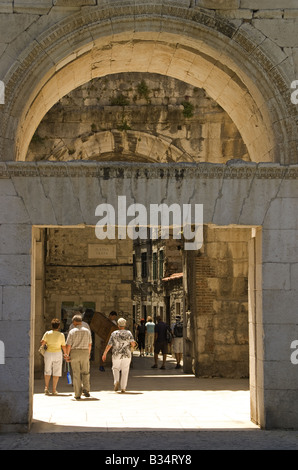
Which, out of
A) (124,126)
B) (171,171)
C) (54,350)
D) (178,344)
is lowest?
(178,344)

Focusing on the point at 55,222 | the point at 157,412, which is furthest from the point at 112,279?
the point at 55,222

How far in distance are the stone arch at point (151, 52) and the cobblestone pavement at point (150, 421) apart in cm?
336

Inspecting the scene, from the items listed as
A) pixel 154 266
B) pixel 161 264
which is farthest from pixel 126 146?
pixel 154 266

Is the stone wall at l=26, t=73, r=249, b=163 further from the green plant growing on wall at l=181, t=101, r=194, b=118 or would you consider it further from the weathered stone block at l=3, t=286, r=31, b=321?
the weathered stone block at l=3, t=286, r=31, b=321

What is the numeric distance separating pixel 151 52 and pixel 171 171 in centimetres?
198

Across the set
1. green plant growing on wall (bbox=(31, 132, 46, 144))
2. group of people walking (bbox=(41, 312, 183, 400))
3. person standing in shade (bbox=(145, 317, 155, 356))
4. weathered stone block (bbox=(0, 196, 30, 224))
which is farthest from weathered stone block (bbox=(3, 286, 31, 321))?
person standing in shade (bbox=(145, 317, 155, 356))

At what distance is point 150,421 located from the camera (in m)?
10.2

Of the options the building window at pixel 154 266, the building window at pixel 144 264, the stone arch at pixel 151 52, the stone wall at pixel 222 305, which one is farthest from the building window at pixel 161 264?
the stone arch at pixel 151 52

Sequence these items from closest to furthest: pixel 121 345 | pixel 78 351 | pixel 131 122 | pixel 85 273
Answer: pixel 78 351 → pixel 121 345 → pixel 131 122 → pixel 85 273

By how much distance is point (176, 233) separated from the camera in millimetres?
18359

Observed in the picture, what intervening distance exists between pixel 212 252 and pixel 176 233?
125cm

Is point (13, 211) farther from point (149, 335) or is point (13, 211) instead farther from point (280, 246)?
point (149, 335)

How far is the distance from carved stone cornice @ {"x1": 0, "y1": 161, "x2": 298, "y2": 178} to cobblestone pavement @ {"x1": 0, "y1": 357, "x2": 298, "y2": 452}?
301 cm

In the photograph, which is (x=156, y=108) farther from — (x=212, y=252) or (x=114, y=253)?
(x=114, y=253)
